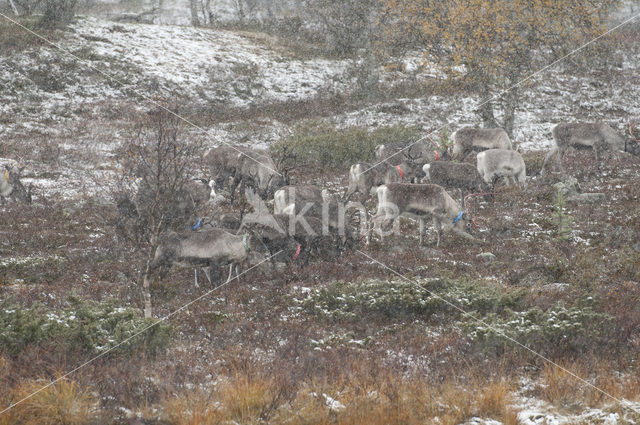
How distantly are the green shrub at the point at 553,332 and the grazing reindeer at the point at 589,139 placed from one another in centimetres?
1256

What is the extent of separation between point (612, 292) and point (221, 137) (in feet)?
64.3

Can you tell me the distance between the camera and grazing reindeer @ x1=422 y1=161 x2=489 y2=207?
16328mm

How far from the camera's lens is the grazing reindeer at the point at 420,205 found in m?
13.2

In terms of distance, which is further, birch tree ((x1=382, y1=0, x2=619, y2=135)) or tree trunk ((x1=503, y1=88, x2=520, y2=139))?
tree trunk ((x1=503, y1=88, x2=520, y2=139))

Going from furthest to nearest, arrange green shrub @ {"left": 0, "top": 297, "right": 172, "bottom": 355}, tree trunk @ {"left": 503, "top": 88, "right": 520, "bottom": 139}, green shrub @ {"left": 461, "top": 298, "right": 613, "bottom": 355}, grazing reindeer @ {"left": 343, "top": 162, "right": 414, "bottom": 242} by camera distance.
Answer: tree trunk @ {"left": 503, "top": 88, "right": 520, "bottom": 139}, grazing reindeer @ {"left": 343, "top": 162, "right": 414, "bottom": 242}, green shrub @ {"left": 461, "top": 298, "right": 613, "bottom": 355}, green shrub @ {"left": 0, "top": 297, "right": 172, "bottom": 355}

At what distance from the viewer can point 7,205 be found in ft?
52.1

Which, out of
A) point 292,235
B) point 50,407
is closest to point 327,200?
point 292,235

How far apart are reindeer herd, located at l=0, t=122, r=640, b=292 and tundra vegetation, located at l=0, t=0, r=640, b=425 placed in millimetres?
132

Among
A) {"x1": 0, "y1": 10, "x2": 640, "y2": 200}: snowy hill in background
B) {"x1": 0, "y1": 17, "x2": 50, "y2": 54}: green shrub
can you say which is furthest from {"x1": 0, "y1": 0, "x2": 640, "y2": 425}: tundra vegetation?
{"x1": 0, "y1": 17, "x2": 50, "y2": 54}: green shrub

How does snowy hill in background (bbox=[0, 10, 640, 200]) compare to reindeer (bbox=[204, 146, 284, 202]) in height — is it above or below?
above

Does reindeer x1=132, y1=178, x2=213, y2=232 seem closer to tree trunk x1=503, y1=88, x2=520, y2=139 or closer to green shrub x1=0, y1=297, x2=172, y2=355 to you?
green shrub x1=0, y1=297, x2=172, y2=355

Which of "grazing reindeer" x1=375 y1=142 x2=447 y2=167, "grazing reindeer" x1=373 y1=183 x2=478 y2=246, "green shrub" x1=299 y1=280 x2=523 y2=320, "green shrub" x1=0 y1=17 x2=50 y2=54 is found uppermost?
"green shrub" x1=0 y1=17 x2=50 y2=54

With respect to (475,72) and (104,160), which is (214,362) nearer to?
(104,160)

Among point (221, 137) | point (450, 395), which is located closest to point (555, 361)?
point (450, 395)
